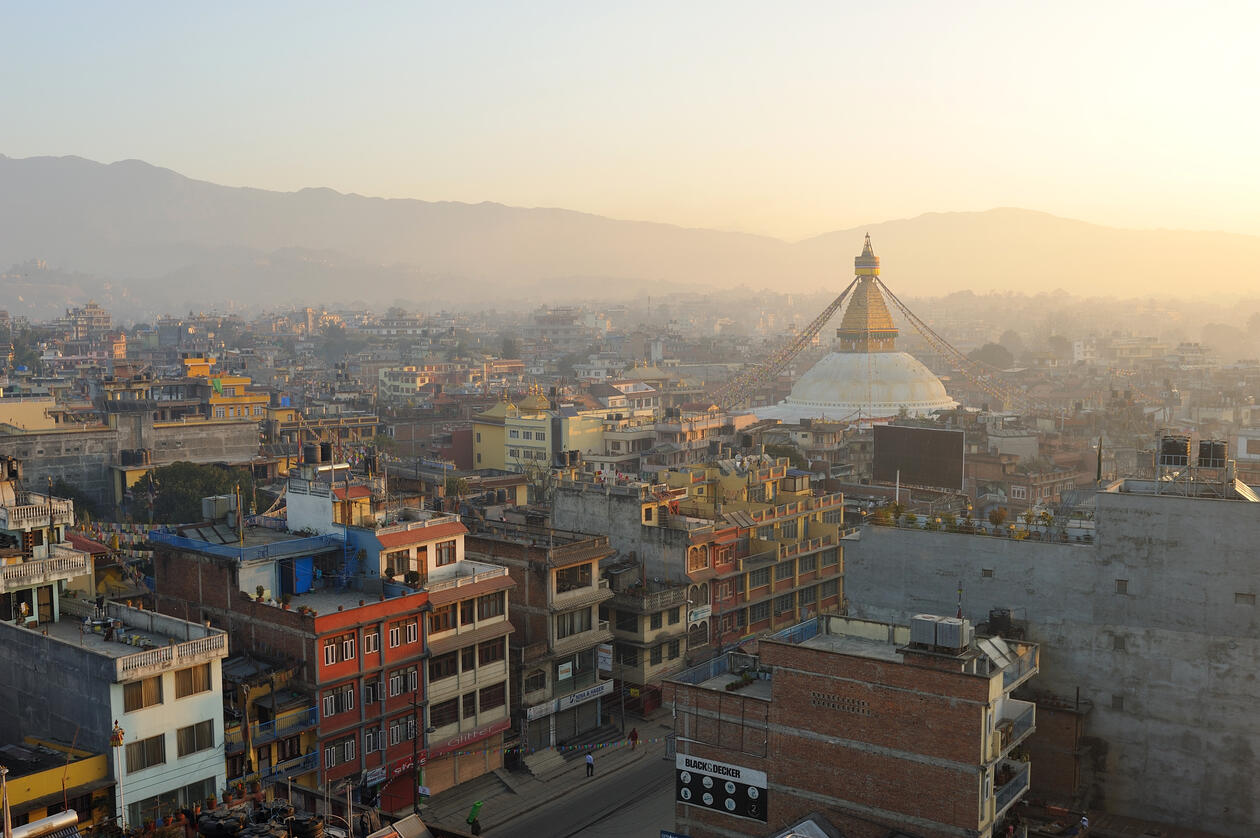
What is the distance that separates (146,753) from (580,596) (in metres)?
14.1

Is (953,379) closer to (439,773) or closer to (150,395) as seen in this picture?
(150,395)

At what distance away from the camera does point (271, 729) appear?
24969 mm

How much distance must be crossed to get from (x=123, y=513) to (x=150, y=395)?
20.6 m

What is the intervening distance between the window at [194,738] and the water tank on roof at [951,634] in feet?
46.4

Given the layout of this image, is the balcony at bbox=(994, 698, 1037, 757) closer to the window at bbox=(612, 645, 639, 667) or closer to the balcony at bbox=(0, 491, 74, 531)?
the window at bbox=(612, 645, 639, 667)

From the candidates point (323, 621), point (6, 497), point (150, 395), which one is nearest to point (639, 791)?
point (323, 621)

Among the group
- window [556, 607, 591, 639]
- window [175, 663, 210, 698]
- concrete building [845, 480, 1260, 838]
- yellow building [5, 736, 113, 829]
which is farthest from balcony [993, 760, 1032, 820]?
yellow building [5, 736, 113, 829]

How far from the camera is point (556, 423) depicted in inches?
2825

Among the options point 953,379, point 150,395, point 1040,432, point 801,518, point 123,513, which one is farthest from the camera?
point 953,379

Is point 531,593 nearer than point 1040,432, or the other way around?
point 531,593

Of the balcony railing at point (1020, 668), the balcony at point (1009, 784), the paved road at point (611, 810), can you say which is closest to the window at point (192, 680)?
the paved road at point (611, 810)

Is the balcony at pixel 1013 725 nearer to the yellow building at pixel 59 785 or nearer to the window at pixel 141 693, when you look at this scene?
the window at pixel 141 693

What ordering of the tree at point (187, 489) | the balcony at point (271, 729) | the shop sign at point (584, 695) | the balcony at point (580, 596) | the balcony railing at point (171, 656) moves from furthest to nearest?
the tree at point (187, 489) < the balcony at point (580, 596) < the shop sign at point (584, 695) < the balcony at point (271, 729) < the balcony railing at point (171, 656)

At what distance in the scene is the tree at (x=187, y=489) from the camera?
189 feet
